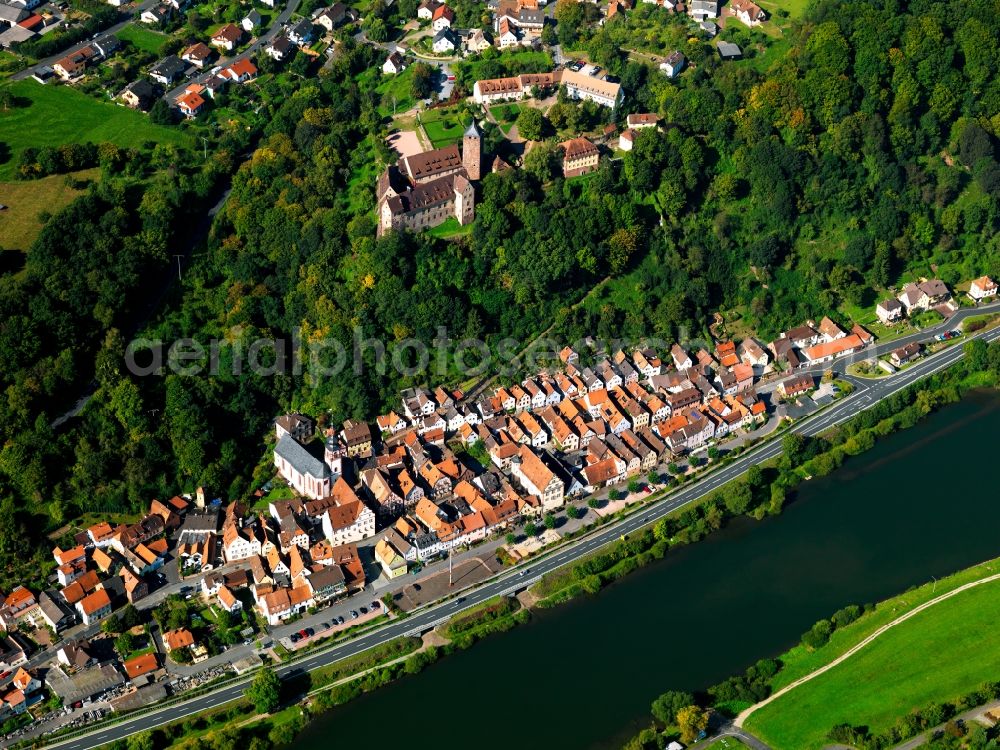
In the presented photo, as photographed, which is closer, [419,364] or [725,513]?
[725,513]

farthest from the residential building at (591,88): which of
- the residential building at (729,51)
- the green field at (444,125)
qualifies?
the residential building at (729,51)

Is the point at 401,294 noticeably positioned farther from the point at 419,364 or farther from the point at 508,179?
the point at 508,179

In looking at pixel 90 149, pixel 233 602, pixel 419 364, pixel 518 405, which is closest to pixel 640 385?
pixel 518 405

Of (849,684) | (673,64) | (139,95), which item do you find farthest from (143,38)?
(849,684)

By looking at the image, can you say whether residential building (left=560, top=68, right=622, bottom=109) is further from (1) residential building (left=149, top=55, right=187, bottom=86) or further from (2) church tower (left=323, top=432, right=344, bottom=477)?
(2) church tower (left=323, top=432, right=344, bottom=477)

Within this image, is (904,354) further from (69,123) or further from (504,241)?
(69,123)

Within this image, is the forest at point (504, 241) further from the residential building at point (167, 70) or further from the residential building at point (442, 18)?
the residential building at point (167, 70)

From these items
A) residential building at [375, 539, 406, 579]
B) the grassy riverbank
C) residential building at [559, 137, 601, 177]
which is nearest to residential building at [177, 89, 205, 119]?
residential building at [559, 137, 601, 177]
